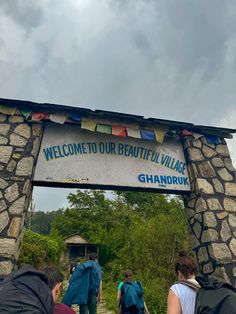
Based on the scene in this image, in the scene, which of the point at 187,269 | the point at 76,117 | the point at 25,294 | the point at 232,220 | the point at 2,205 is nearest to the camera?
the point at 25,294

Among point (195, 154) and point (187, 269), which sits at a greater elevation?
point (195, 154)

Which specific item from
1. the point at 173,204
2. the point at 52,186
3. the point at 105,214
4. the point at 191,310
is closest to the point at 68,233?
the point at 105,214

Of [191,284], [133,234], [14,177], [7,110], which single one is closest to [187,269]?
[191,284]

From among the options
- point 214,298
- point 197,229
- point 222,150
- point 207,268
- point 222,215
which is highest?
point 222,150

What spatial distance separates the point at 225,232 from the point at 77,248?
26.9 metres

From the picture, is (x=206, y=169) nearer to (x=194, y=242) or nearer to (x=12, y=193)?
(x=194, y=242)

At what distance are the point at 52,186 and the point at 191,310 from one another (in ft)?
12.4

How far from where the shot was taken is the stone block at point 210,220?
5.66m

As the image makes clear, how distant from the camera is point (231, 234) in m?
5.68

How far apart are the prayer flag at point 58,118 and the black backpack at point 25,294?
3904 mm

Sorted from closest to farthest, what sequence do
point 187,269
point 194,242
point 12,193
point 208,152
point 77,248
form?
point 187,269 → point 12,193 → point 194,242 → point 208,152 → point 77,248

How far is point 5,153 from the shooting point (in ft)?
17.2

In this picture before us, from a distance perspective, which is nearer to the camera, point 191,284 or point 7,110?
point 191,284

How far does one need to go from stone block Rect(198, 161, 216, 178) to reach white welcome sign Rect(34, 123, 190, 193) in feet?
1.13
